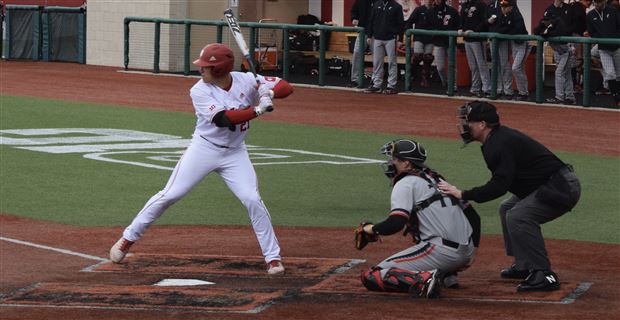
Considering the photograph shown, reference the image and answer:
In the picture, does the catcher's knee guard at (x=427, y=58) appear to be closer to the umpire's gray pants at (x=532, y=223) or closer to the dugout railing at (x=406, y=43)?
the dugout railing at (x=406, y=43)

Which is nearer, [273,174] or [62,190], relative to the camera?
[62,190]

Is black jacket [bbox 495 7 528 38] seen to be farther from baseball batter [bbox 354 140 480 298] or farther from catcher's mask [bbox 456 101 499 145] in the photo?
baseball batter [bbox 354 140 480 298]

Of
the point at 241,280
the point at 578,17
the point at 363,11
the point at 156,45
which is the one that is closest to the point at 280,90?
the point at 241,280

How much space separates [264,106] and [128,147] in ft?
27.4

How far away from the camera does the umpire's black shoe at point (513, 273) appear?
9430mm

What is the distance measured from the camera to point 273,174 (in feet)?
51.0

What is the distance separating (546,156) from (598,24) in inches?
548

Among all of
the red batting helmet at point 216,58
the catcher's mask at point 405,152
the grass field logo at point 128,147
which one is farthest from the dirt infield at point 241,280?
the grass field logo at point 128,147

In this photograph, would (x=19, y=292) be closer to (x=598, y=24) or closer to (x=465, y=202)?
(x=465, y=202)

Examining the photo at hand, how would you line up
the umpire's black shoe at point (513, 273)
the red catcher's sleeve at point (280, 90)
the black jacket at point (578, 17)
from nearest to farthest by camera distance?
the umpire's black shoe at point (513, 273) → the red catcher's sleeve at point (280, 90) → the black jacket at point (578, 17)

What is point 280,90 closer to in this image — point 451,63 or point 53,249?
point 53,249

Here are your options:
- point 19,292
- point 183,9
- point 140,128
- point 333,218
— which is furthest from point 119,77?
point 19,292

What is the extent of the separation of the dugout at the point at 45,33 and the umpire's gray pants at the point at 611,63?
15.0 m

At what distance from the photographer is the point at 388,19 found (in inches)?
982
